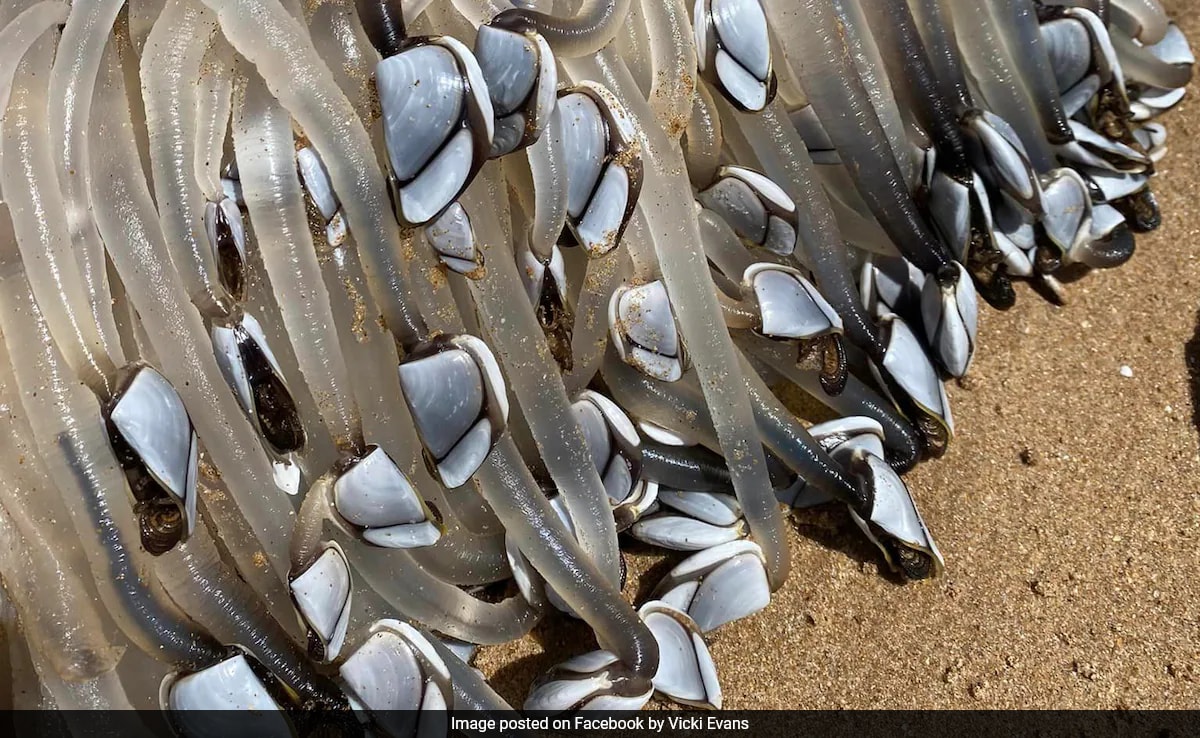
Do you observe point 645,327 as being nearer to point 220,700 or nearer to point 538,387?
point 538,387

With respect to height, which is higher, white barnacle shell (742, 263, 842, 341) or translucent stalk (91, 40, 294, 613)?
translucent stalk (91, 40, 294, 613)

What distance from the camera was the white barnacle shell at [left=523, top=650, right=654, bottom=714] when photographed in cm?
207

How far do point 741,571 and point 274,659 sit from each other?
3.26 feet

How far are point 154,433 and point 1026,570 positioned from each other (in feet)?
6.13

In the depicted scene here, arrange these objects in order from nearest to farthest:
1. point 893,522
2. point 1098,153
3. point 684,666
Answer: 1. point 684,666
2. point 893,522
3. point 1098,153

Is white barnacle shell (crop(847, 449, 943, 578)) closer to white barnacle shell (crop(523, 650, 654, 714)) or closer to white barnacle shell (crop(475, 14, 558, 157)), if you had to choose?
white barnacle shell (crop(523, 650, 654, 714))

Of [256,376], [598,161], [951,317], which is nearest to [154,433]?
[256,376]

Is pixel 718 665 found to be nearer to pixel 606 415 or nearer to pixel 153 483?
pixel 606 415

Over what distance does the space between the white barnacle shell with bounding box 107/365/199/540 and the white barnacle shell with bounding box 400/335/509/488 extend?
1.22 feet

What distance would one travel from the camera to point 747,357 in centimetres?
238

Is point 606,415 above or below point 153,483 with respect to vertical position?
below

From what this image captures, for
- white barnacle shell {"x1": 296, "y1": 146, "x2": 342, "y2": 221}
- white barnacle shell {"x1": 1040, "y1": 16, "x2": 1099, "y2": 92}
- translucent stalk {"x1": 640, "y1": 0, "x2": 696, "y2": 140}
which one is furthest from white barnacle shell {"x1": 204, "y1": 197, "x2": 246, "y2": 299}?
white barnacle shell {"x1": 1040, "y1": 16, "x2": 1099, "y2": 92}

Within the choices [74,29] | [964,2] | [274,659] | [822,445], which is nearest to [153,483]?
[274,659]

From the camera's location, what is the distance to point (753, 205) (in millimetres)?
2178
